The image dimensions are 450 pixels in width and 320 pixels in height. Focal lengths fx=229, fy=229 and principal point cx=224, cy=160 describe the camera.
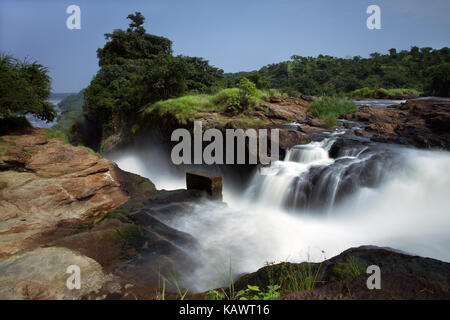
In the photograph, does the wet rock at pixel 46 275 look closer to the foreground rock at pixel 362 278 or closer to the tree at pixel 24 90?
the foreground rock at pixel 362 278

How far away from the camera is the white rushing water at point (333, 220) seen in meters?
4.15

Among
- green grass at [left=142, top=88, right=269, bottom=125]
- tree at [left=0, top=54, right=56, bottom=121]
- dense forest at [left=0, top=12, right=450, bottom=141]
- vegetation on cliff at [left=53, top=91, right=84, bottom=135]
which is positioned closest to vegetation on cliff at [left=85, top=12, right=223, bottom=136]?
dense forest at [left=0, top=12, right=450, bottom=141]

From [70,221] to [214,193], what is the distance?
331cm

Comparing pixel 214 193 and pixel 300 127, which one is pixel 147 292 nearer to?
pixel 214 193

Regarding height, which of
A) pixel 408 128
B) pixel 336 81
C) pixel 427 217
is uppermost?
pixel 336 81

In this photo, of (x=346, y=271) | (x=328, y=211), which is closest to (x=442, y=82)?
(x=328, y=211)

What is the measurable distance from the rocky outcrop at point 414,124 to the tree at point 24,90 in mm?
11497

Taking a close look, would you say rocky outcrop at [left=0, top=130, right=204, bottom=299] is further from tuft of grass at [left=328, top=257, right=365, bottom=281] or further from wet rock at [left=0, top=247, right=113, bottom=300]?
tuft of grass at [left=328, top=257, right=365, bottom=281]

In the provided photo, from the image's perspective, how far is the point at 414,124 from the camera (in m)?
9.02

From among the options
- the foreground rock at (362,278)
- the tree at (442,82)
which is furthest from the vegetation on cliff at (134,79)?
the tree at (442,82)

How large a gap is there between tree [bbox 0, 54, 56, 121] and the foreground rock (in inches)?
317

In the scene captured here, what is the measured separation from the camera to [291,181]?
6.79m
